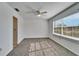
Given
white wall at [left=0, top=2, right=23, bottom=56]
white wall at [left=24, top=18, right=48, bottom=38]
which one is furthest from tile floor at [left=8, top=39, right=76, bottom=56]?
white wall at [left=24, top=18, right=48, bottom=38]

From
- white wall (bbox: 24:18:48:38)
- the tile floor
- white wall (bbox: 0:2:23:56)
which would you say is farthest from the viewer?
white wall (bbox: 24:18:48:38)

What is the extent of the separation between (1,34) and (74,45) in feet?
10.2

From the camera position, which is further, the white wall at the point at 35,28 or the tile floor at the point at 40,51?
the white wall at the point at 35,28

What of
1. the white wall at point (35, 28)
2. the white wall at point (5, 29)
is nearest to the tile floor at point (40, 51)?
the white wall at point (5, 29)

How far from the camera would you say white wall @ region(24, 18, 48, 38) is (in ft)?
34.8

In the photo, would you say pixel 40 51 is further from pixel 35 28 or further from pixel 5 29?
pixel 35 28

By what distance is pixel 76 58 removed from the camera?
1171 millimetres

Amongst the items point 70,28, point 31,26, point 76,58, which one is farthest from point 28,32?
point 76,58

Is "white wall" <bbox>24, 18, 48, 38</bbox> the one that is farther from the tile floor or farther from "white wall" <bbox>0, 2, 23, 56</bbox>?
"white wall" <bbox>0, 2, 23, 56</bbox>

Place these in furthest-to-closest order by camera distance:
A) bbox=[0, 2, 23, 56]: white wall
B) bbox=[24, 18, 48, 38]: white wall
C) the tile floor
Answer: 1. bbox=[24, 18, 48, 38]: white wall
2. the tile floor
3. bbox=[0, 2, 23, 56]: white wall

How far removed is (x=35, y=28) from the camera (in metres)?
10.8

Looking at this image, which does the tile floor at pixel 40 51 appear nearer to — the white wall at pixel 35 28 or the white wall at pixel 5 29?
the white wall at pixel 5 29

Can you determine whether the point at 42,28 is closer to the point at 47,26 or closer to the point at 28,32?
the point at 47,26

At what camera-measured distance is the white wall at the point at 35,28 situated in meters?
10.6
